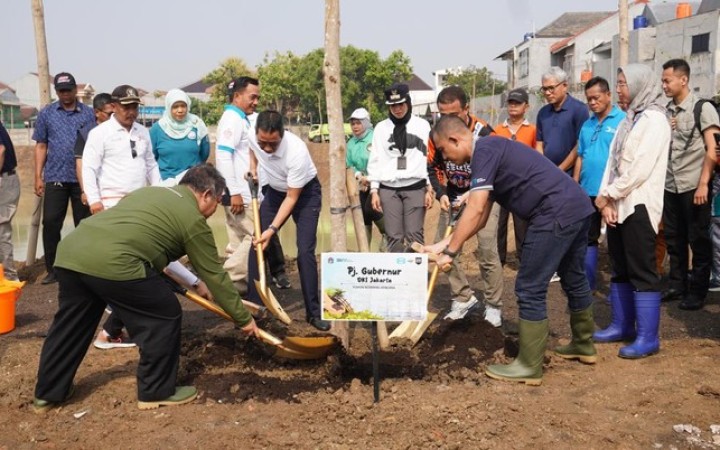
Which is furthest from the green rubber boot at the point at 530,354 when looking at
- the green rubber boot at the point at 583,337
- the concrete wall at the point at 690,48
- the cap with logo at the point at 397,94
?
the concrete wall at the point at 690,48

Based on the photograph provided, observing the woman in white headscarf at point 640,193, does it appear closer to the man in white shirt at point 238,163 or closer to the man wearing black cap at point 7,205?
the man in white shirt at point 238,163

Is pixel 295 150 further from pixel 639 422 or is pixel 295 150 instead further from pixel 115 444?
pixel 639 422

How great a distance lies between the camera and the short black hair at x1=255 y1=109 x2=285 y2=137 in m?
5.24

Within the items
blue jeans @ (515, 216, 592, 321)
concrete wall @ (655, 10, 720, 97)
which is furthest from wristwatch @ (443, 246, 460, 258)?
concrete wall @ (655, 10, 720, 97)

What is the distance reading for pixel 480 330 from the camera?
5.25 metres

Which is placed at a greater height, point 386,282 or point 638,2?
point 638,2

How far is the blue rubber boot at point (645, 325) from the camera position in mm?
4789

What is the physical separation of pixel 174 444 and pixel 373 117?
38.2 metres

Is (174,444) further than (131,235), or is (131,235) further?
(131,235)

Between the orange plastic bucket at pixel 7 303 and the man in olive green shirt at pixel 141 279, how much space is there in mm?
2088

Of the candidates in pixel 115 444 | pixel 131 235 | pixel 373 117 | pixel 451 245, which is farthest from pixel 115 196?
pixel 373 117

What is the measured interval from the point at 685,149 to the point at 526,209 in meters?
2.63

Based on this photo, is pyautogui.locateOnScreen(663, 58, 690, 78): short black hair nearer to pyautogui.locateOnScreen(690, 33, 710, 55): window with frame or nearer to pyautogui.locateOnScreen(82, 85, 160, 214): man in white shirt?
pyautogui.locateOnScreen(82, 85, 160, 214): man in white shirt

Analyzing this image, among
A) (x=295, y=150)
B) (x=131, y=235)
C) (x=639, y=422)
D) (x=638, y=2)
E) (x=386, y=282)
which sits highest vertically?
(x=638, y=2)
